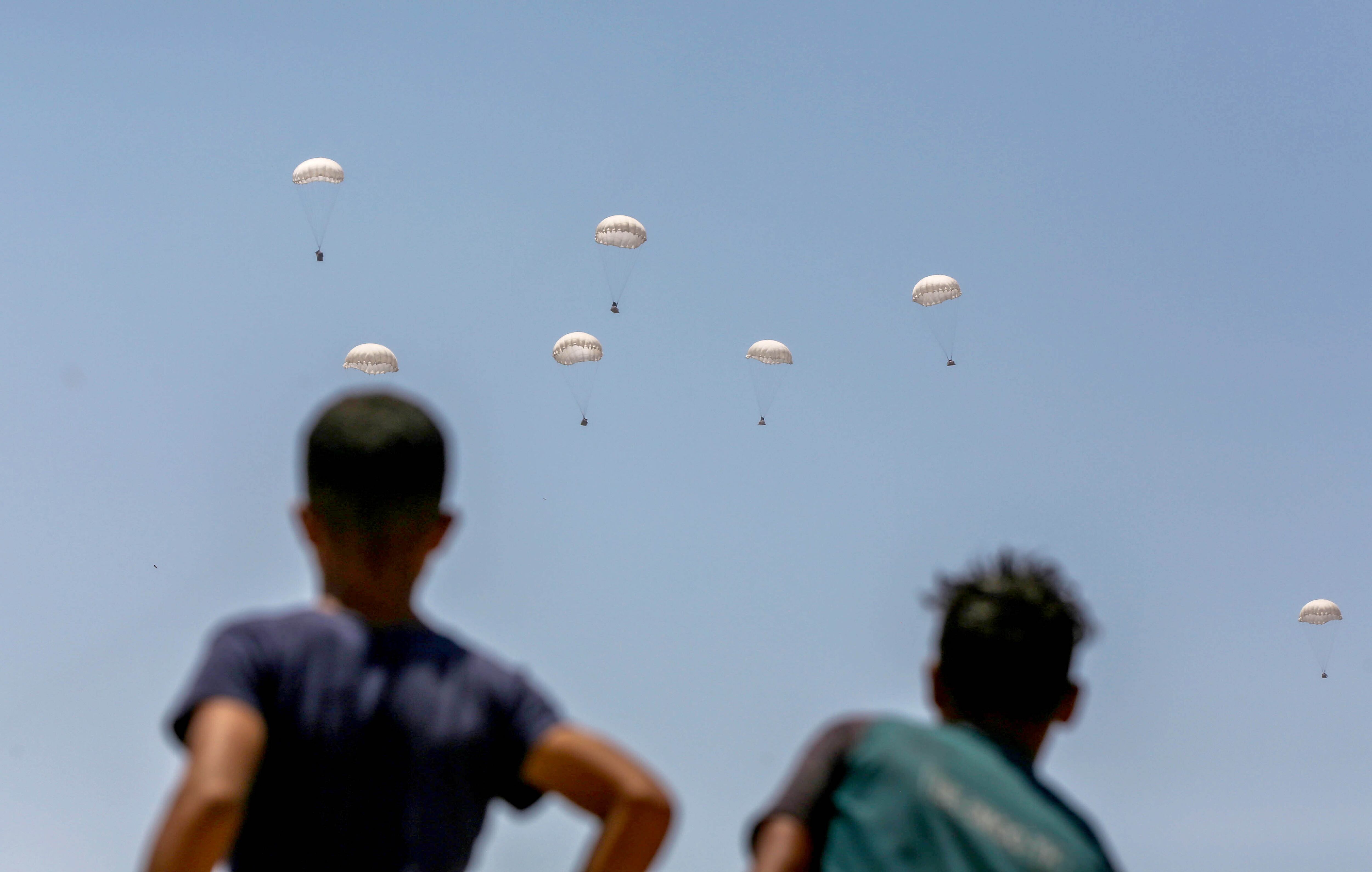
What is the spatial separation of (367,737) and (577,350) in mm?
64930

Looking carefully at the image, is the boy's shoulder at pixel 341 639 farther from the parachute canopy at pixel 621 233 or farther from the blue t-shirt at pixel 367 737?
the parachute canopy at pixel 621 233

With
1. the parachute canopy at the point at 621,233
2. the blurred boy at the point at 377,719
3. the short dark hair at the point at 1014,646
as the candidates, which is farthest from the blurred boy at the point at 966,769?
the parachute canopy at the point at 621,233

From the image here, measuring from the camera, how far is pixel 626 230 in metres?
69.6

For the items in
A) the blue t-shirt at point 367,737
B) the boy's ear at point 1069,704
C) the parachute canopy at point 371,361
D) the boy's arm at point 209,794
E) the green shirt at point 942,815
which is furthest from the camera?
the parachute canopy at point 371,361

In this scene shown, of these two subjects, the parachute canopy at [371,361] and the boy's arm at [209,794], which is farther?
the parachute canopy at [371,361]

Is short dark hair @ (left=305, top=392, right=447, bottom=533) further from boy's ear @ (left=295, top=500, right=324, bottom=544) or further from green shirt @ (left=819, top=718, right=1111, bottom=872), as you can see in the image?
green shirt @ (left=819, top=718, right=1111, bottom=872)

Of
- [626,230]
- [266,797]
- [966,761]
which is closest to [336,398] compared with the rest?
[266,797]

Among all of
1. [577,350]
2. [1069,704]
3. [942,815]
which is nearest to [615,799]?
[942,815]

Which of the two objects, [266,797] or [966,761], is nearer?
[266,797]

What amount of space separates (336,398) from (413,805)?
1286 mm

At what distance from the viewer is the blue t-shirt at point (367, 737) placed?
499 centimetres

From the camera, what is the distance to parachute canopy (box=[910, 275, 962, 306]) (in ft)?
230

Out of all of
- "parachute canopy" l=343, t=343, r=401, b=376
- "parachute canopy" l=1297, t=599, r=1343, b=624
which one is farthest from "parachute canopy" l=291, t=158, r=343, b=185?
"parachute canopy" l=1297, t=599, r=1343, b=624

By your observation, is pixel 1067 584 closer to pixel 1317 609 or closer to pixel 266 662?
pixel 266 662
